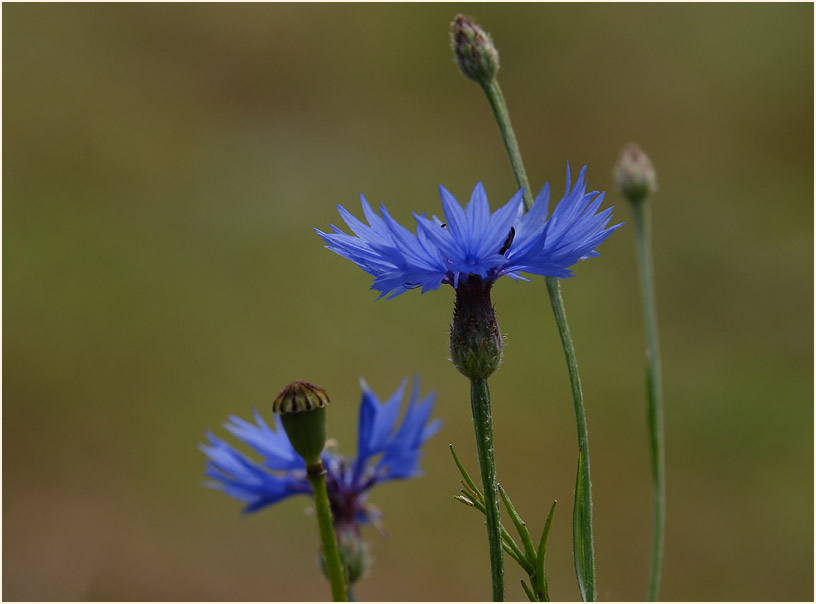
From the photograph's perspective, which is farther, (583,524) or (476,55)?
(476,55)

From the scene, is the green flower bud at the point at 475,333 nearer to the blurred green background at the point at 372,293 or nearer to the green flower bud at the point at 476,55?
the green flower bud at the point at 476,55

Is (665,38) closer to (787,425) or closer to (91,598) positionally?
(787,425)

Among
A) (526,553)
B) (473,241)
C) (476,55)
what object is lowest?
(526,553)

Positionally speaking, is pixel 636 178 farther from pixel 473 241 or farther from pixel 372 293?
pixel 372 293

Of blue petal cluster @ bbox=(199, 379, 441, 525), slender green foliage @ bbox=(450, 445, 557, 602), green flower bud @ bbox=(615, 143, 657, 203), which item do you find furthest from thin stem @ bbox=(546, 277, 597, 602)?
green flower bud @ bbox=(615, 143, 657, 203)

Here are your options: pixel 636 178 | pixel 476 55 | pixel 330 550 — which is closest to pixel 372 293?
pixel 636 178

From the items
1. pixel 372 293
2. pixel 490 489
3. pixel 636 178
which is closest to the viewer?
pixel 490 489
